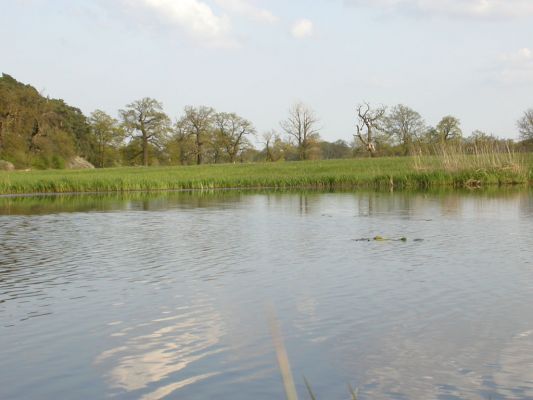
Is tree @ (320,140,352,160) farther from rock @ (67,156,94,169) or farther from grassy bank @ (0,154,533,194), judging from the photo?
grassy bank @ (0,154,533,194)

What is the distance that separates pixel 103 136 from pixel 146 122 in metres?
8.34

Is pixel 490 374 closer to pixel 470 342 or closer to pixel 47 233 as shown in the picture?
pixel 470 342

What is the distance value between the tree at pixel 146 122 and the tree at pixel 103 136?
325 cm

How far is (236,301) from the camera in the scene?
24.6ft

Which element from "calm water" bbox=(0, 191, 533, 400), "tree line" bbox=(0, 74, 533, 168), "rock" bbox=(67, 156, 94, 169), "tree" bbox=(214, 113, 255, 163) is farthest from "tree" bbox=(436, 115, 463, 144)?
"calm water" bbox=(0, 191, 533, 400)

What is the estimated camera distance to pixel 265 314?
22.9 feet

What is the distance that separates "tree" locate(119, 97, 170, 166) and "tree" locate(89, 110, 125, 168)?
10.7 feet

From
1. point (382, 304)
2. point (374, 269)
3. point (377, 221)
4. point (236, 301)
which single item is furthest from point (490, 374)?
point (377, 221)

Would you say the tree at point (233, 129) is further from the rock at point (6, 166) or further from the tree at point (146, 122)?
the rock at point (6, 166)

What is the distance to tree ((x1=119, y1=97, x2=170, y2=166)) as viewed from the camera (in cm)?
8494

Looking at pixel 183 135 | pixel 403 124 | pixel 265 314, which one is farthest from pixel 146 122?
pixel 265 314

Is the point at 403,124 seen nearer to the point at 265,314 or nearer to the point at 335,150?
the point at 335,150

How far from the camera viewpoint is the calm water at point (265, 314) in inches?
190

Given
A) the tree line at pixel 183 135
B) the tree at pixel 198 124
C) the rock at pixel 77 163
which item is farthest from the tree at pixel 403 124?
the rock at pixel 77 163
